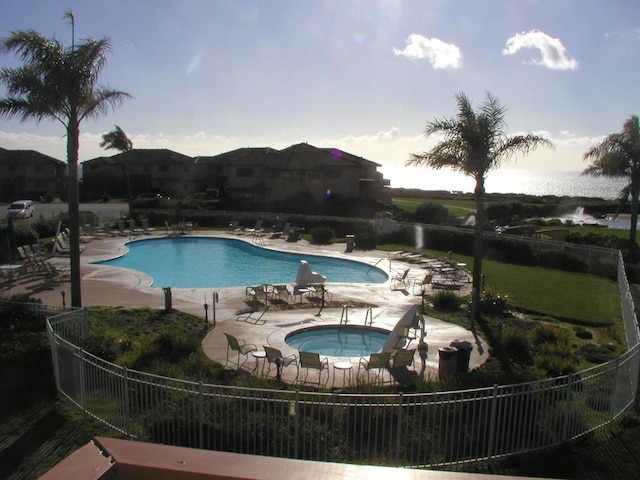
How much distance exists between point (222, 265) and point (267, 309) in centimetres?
1088

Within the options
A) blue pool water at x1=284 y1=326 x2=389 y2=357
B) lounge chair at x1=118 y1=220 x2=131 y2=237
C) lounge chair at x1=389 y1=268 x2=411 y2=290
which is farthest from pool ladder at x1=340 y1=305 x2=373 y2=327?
lounge chair at x1=118 y1=220 x2=131 y2=237

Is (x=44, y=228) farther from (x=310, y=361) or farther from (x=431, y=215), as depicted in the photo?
(x=310, y=361)

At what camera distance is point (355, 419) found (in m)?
7.56

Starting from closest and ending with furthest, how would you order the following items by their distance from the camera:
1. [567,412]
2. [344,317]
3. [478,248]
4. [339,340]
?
[567,412] < [339,340] < [344,317] < [478,248]

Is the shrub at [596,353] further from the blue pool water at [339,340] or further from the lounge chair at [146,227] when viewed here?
the lounge chair at [146,227]

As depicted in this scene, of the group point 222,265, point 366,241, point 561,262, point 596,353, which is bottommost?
point 596,353

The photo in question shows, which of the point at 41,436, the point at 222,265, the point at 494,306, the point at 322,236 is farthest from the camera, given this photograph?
the point at 322,236

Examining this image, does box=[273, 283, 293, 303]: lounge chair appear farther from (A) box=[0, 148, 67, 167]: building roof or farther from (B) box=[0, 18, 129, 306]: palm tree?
(A) box=[0, 148, 67, 167]: building roof

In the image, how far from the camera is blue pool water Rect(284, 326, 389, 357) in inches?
→ 544

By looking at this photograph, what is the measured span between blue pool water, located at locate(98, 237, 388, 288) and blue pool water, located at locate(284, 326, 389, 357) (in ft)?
26.2

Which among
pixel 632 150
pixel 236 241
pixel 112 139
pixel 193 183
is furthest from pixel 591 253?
pixel 193 183

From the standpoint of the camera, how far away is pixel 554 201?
227 ft

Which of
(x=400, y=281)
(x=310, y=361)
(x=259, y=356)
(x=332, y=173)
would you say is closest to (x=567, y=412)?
(x=310, y=361)

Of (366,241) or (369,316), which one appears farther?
(366,241)
